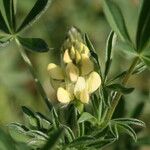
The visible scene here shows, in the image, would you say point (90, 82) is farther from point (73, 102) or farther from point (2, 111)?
point (2, 111)

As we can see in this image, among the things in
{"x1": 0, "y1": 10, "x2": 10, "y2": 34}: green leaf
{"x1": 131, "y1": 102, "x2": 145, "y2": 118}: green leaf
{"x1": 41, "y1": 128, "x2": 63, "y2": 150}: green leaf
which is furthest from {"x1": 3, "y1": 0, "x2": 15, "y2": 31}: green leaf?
{"x1": 131, "y1": 102, "x2": 145, "y2": 118}: green leaf

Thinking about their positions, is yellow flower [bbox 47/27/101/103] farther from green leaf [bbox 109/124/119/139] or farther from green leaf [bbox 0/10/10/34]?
green leaf [bbox 0/10/10/34]

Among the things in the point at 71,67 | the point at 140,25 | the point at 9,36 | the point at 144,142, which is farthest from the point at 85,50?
the point at 144,142

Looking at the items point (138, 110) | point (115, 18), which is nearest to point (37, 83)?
point (115, 18)

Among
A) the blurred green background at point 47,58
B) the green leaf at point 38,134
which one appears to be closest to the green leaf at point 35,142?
the green leaf at point 38,134

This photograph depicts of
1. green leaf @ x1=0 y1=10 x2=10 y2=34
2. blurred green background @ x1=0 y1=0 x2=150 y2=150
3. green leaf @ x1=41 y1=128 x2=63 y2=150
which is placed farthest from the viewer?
blurred green background @ x1=0 y1=0 x2=150 y2=150

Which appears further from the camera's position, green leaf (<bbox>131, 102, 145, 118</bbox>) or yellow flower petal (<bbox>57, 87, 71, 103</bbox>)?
green leaf (<bbox>131, 102, 145, 118</bbox>)
